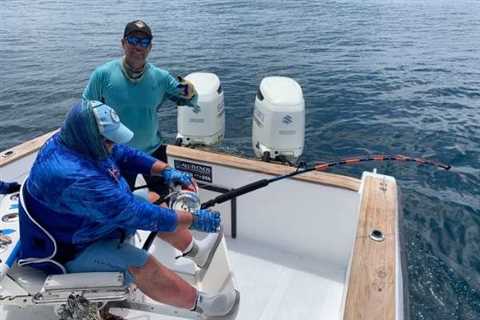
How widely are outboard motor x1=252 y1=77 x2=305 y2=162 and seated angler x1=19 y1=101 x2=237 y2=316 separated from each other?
2293 mm

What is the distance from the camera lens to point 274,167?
3.26 meters

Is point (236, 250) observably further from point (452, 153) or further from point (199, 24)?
point (199, 24)

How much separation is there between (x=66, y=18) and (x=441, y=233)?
17886 mm

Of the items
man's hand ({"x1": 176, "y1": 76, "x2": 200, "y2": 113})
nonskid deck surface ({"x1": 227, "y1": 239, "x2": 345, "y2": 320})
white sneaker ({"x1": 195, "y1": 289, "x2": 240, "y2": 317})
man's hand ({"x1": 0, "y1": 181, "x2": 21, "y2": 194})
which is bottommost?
nonskid deck surface ({"x1": 227, "y1": 239, "x2": 345, "y2": 320})

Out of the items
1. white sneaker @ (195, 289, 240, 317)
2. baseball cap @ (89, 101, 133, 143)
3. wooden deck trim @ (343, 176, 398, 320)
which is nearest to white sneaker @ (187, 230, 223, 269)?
white sneaker @ (195, 289, 240, 317)

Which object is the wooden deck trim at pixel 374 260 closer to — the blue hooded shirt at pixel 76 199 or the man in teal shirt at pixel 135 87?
the blue hooded shirt at pixel 76 199

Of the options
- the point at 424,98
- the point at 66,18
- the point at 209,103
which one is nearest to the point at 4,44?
the point at 66,18

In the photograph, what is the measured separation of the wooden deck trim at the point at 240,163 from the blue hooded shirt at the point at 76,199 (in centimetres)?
118

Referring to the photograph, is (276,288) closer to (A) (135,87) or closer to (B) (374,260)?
(B) (374,260)

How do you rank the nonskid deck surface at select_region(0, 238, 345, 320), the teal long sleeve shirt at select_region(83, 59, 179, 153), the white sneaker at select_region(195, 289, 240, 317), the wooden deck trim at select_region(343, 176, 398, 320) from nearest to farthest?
1. the wooden deck trim at select_region(343, 176, 398, 320)
2. the white sneaker at select_region(195, 289, 240, 317)
3. the nonskid deck surface at select_region(0, 238, 345, 320)
4. the teal long sleeve shirt at select_region(83, 59, 179, 153)

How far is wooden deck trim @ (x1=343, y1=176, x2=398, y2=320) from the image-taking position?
192cm

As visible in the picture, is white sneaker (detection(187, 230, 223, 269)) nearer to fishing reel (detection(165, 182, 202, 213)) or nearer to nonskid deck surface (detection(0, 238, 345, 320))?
nonskid deck surface (detection(0, 238, 345, 320))

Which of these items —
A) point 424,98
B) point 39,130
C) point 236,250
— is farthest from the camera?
point 424,98

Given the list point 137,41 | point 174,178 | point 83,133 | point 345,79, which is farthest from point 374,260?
point 345,79
